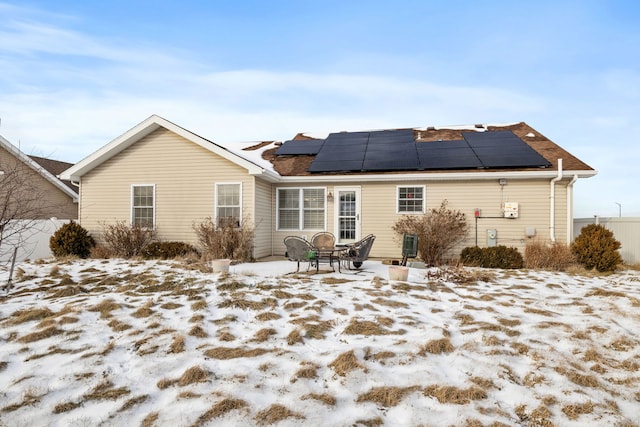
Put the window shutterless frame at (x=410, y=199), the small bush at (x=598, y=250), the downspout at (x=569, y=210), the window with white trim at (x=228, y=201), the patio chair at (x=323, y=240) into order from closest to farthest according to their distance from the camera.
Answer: the small bush at (x=598, y=250), the patio chair at (x=323, y=240), the downspout at (x=569, y=210), the window with white trim at (x=228, y=201), the window shutterless frame at (x=410, y=199)

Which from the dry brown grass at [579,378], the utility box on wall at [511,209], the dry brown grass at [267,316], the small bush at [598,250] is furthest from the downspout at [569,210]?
the dry brown grass at [267,316]

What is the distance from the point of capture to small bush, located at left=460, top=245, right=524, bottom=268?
403 inches

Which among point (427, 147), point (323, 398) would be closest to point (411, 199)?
point (427, 147)

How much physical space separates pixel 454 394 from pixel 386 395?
2.04ft

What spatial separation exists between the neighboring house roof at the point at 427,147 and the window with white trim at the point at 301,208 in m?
0.65

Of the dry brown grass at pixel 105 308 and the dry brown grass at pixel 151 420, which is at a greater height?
the dry brown grass at pixel 105 308

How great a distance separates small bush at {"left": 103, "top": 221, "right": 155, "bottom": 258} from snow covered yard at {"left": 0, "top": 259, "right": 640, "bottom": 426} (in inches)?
186

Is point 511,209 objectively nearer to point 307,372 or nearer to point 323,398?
point 307,372

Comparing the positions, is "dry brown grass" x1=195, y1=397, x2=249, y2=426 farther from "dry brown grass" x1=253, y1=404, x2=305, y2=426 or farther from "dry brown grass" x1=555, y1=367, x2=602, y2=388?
"dry brown grass" x1=555, y1=367, x2=602, y2=388

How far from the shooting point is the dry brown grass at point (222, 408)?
9.53ft

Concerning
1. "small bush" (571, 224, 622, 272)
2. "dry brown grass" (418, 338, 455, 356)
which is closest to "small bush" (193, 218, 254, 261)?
"dry brown grass" (418, 338, 455, 356)

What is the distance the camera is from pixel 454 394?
10.8ft

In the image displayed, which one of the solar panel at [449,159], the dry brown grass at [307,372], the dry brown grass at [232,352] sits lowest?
the dry brown grass at [307,372]

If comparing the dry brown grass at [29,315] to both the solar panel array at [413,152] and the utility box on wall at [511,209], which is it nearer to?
the solar panel array at [413,152]
